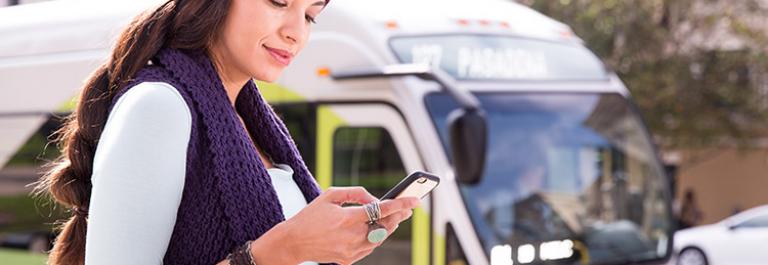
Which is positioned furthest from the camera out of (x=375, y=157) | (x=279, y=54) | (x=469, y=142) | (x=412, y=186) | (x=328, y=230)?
(x=375, y=157)

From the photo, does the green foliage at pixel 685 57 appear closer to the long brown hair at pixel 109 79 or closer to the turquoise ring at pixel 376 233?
the long brown hair at pixel 109 79

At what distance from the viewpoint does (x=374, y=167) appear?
5.78 meters

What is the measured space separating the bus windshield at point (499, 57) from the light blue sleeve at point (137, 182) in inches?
163

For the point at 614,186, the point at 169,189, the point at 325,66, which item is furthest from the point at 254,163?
the point at 614,186

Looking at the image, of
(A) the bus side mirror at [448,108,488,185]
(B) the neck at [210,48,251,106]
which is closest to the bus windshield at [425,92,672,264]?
(A) the bus side mirror at [448,108,488,185]

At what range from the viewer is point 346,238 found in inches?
60.0

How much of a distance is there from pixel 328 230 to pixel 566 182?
15.4ft

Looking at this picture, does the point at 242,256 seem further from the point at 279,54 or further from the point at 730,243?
the point at 730,243

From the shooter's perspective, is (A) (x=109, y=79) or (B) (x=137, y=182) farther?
(A) (x=109, y=79)

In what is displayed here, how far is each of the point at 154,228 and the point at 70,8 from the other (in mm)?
5457

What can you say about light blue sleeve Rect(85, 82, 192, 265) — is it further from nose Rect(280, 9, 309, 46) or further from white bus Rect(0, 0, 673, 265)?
white bus Rect(0, 0, 673, 265)

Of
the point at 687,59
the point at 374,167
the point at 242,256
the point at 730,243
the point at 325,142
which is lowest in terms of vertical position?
the point at 730,243

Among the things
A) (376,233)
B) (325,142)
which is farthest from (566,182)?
(376,233)

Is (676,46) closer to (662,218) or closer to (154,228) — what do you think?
(662,218)
